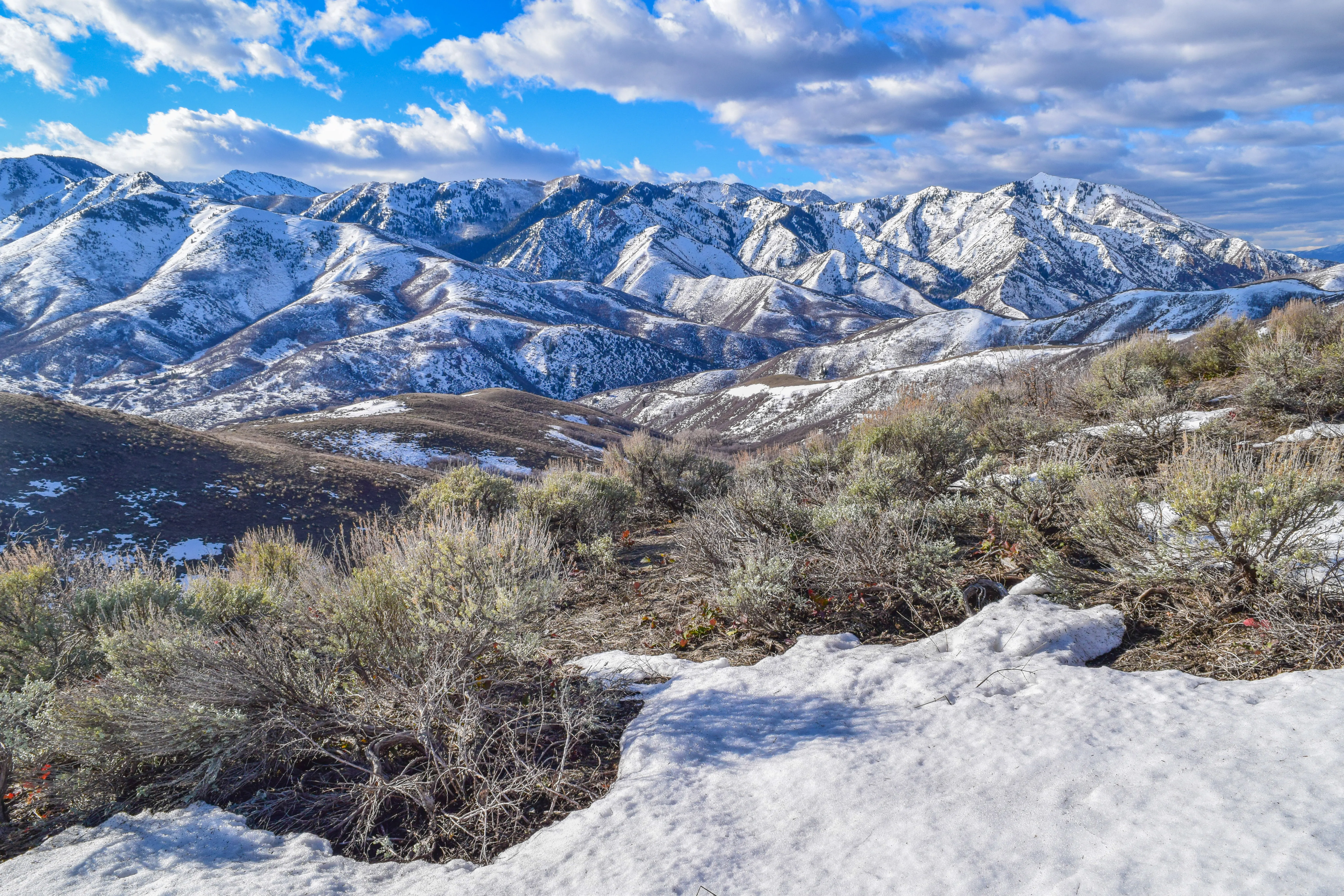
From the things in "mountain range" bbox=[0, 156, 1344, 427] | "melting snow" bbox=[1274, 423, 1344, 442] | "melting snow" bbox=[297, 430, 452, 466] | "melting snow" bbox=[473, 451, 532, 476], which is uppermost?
"mountain range" bbox=[0, 156, 1344, 427]

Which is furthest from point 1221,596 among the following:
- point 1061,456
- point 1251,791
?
point 1061,456

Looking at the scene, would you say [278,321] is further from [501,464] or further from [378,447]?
[501,464]

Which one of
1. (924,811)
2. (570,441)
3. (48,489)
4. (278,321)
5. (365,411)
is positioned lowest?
(570,441)

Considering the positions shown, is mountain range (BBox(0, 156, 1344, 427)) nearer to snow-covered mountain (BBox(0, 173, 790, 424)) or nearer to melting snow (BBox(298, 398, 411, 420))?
snow-covered mountain (BBox(0, 173, 790, 424))

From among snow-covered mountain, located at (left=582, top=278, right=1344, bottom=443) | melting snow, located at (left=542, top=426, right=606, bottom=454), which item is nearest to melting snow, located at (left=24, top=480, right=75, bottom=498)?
melting snow, located at (left=542, top=426, right=606, bottom=454)

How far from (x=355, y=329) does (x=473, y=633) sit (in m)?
137

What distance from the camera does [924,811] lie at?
2.43 m

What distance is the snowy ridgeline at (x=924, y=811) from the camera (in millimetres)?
2064

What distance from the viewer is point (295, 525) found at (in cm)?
2036

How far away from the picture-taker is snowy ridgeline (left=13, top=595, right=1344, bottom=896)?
2064mm

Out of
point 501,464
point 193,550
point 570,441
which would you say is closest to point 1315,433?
point 193,550

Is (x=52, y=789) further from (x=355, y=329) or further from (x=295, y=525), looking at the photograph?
(x=355, y=329)

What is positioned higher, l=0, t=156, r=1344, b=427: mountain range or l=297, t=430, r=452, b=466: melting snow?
l=0, t=156, r=1344, b=427: mountain range

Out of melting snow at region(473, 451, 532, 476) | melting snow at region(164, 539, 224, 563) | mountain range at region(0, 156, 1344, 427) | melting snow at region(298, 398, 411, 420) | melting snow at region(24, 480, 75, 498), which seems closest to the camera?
melting snow at region(164, 539, 224, 563)
